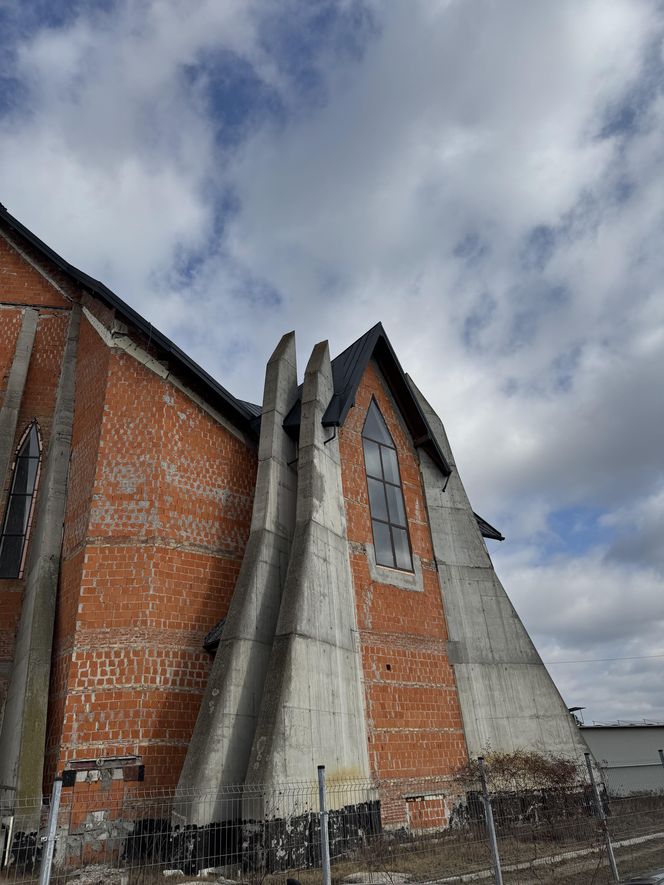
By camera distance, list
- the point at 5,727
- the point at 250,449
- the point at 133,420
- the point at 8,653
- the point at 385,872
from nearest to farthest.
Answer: the point at 385,872
the point at 5,727
the point at 8,653
the point at 133,420
the point at 250,449

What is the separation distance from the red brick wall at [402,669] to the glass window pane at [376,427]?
0.30m

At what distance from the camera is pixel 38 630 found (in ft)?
36.1

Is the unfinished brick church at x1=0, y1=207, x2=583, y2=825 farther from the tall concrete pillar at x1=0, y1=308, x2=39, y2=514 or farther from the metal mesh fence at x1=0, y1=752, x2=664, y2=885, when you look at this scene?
the metal mesh fence at x1=0, y1=752, x2=664, y2=885

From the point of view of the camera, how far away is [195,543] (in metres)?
12.2

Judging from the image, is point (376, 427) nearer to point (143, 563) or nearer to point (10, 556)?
point (143, 563)

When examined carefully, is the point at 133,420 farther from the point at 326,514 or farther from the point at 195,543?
the point at 326,514

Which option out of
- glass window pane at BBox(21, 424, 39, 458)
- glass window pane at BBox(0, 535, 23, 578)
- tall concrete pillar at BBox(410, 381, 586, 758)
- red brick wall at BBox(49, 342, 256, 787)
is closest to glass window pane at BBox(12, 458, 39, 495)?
glass window pane at BBox(21, 424, 39, 458)

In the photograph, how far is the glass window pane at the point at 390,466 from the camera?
50.4 feet

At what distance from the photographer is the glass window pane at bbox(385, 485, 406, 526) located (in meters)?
14.8

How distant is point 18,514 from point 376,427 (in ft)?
27.2

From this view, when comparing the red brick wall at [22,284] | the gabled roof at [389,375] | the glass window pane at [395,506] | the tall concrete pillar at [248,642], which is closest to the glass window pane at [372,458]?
the glass window pane at [395,506]

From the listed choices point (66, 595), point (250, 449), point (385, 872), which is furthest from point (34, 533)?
point (385, 872)

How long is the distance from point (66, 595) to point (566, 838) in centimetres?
984

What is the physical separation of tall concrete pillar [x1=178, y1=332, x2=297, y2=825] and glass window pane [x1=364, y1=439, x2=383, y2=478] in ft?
7.16
